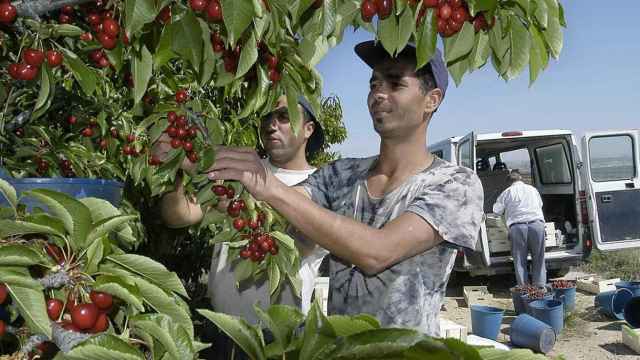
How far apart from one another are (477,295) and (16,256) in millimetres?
8234

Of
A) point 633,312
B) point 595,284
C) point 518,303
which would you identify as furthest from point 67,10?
point 595,284

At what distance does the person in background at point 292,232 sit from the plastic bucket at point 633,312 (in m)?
4.90

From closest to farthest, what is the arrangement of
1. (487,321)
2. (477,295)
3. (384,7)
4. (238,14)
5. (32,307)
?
(32,307)
(238,14)
(384,7)
(487,321)
(477,295)

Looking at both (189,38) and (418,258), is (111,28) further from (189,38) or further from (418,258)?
(418,258)

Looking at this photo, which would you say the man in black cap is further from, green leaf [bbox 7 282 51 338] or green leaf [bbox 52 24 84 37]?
green leaf [bbox 7 282 51 338]

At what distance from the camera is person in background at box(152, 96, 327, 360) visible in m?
2.63

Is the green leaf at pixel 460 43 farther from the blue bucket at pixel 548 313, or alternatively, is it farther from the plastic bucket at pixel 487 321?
the blue bucket at pixel 548 313

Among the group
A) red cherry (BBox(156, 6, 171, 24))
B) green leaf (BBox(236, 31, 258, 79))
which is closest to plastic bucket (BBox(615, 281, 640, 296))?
green leaf (BBox(236, 31, 258, 79))

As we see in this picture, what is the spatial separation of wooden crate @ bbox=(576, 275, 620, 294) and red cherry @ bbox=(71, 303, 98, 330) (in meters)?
8.34

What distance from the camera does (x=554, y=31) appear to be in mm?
1417

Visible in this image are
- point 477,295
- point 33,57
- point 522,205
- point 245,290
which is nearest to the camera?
point 33,57

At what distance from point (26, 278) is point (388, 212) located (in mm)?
1334

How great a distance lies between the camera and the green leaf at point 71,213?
944 millimetres

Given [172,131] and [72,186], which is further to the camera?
[172,131]
